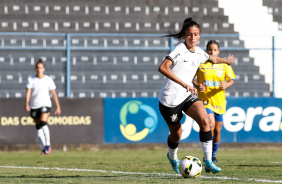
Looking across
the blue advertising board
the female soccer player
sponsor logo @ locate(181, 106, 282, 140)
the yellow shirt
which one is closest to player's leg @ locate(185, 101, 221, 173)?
the female soccer player

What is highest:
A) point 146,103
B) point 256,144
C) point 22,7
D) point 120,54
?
point 22,7

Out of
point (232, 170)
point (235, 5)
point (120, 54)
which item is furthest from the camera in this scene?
point (235, 5)

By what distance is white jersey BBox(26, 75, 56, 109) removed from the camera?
1373cm

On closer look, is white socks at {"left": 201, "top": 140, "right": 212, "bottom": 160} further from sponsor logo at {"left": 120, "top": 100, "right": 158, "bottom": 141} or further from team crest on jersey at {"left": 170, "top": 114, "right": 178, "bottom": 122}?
sponsor logo at {"left": 120, "top": 100, "right": 158, "bottom": 141}

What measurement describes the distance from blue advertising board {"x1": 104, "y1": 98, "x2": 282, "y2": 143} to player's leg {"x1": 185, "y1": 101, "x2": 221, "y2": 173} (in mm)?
7631

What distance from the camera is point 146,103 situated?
15734 millimetres

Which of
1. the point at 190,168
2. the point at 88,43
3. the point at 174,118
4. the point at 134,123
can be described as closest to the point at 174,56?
the point at 174,118

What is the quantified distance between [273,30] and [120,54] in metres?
6.19

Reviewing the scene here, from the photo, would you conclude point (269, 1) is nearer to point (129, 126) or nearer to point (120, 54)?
point (120, 54)

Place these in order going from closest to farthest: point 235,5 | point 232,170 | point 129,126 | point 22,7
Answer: point 232,170, point 129,126, point 22,7, point 235,5

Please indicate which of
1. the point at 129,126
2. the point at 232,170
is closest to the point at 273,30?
the point at 129,126

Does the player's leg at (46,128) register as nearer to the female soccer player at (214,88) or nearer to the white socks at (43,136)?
the white socks at (43,136)

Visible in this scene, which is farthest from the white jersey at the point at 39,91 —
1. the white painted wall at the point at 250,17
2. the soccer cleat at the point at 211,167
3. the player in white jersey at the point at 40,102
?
the white painted wall at the point at 250,17

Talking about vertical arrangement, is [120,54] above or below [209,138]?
above
